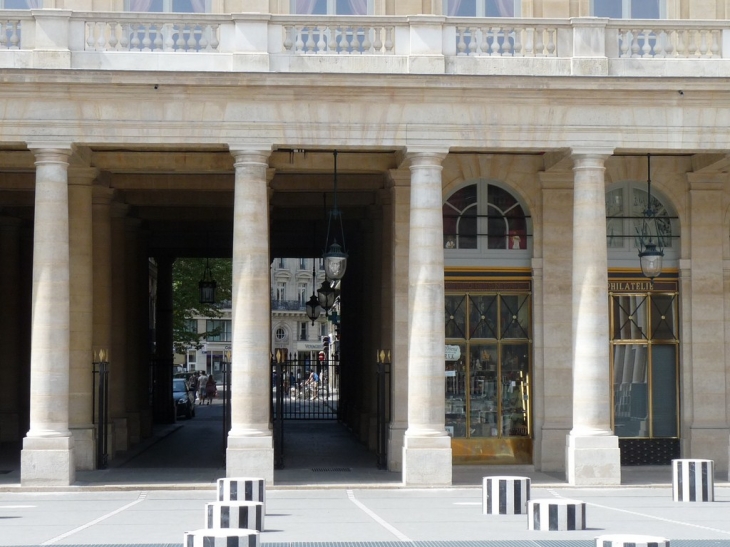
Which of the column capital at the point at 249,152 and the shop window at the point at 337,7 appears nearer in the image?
the column capital at the point at 249,152

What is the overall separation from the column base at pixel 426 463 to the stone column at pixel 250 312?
2567mm

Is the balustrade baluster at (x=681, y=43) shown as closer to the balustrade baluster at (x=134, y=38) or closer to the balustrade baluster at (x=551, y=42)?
the balustrade baluster at (x=551, y=42)

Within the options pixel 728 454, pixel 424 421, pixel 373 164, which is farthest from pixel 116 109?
pixel 728 454

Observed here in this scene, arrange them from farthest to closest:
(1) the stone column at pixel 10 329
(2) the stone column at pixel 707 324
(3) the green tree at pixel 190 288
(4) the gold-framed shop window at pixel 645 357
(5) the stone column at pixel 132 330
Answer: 1. (3) the green tree at pixel 190 288
2. (1) the stone column at pixel 10 329
3. (5) the stone column at pixel 132 330
4. (4) the gold-framed shop window at pixel 645 357
5. (2) the stone column at pixel 707 324

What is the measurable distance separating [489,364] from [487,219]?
3.15 m

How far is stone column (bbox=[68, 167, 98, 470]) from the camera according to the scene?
26641 millimetres

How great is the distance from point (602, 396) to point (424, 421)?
11.4 ft

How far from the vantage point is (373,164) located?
27.1 m

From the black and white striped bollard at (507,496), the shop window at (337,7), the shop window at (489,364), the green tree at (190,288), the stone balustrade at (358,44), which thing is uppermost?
the shop window at (337,7)

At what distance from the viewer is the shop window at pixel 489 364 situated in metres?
27.7

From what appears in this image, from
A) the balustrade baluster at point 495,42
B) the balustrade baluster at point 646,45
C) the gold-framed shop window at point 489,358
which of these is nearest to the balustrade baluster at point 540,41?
the balustrade baluster at point 495,42

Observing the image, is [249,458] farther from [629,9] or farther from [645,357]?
[629,9]

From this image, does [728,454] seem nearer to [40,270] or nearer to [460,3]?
[460,3]

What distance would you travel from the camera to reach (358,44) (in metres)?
24.9
